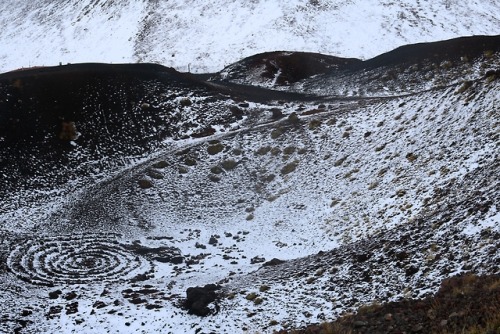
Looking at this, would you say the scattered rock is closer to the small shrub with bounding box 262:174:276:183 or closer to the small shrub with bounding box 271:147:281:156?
the small shrub with bounding box 262:174:276:183

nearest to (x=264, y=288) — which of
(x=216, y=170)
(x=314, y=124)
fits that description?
(x=216, y=170)

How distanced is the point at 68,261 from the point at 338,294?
1106cm

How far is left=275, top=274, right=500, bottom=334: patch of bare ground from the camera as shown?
8.66 metres

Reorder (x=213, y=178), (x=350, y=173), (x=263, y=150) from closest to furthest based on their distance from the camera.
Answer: (x=350, y=173)
(x=213, y=178)
(x=263, y=150)

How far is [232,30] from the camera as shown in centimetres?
7725

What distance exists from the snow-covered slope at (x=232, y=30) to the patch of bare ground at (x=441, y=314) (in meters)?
60.2

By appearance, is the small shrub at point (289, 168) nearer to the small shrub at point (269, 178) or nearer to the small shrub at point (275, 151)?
the small shrub at point (269, 178)

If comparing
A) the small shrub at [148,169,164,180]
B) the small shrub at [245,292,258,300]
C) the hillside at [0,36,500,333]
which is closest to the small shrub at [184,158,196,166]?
the hillside at [0,36,500,333]

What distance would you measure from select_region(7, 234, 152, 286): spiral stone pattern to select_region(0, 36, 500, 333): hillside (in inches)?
3.6

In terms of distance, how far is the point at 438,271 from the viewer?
12664 mm

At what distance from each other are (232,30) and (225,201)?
57.0 meters

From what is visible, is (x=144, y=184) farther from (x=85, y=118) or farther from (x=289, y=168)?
(x=85, y=118)

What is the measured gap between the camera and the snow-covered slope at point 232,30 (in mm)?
72375

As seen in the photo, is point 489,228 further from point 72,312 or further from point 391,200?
point 72,312
